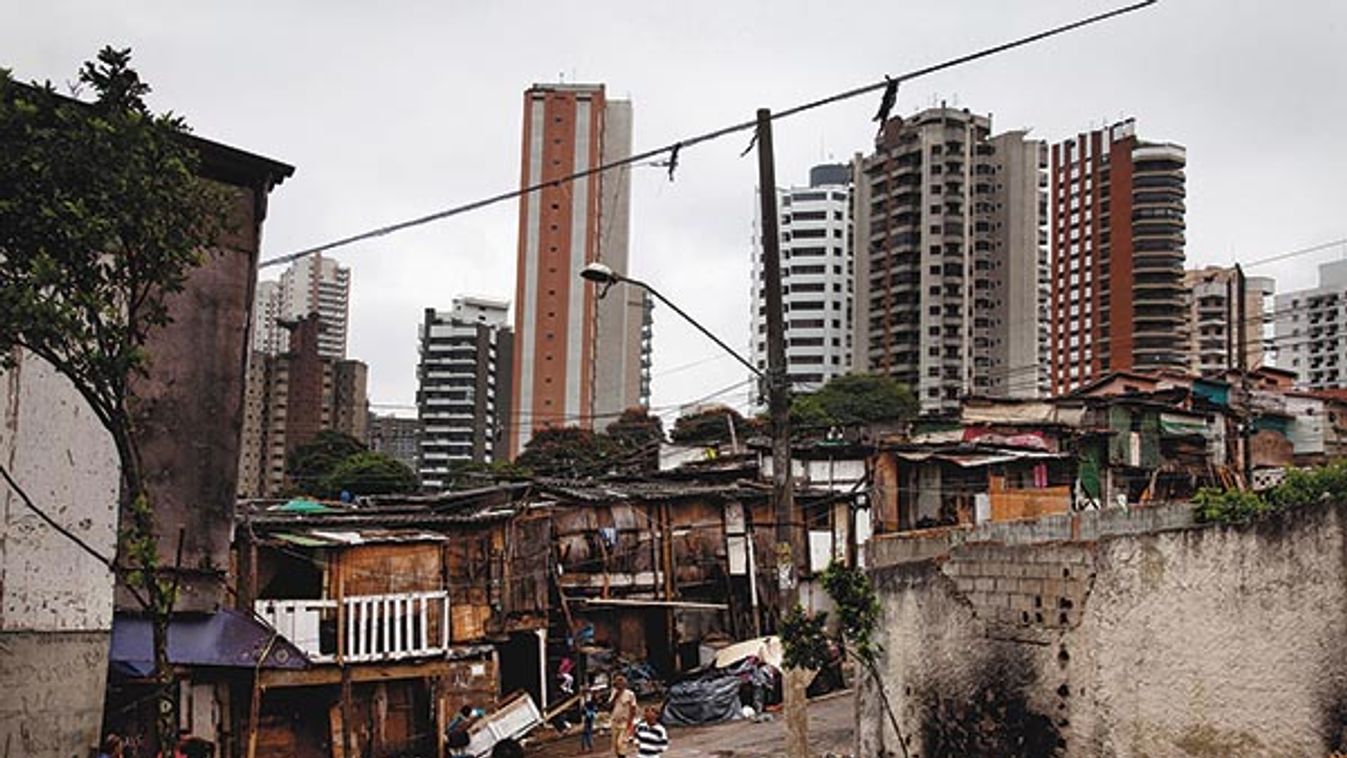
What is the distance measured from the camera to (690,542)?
2784 cm

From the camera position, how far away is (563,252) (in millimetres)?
94375

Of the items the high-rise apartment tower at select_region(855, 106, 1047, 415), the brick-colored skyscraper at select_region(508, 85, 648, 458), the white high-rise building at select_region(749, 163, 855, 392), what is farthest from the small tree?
the white high-rise building at select_region(749, 163, 855, 392)

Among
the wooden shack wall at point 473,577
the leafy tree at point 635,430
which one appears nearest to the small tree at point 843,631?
the wooden shack wall at point 473,577

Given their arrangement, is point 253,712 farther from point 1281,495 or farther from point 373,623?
point 1281,495

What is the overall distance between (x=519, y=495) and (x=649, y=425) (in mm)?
50344

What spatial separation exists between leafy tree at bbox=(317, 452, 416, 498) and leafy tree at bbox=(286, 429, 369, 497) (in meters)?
4.63

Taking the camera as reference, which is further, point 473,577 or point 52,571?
point 473,577

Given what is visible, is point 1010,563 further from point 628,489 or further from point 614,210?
point 614,210

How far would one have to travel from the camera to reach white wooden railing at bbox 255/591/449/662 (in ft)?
65.2

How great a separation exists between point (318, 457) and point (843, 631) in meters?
55.9

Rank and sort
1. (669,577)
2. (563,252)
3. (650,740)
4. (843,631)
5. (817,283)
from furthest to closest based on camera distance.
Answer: (817,283)
(563,252)
(669,577)
(650,740)
(843,631)

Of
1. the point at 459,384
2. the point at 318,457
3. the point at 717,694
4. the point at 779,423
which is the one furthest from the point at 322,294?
the point at 779,423

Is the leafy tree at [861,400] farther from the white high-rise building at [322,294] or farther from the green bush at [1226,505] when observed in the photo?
Result: the white high-rise building at [322,294]

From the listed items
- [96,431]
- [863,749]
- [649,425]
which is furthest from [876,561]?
[649,425]
